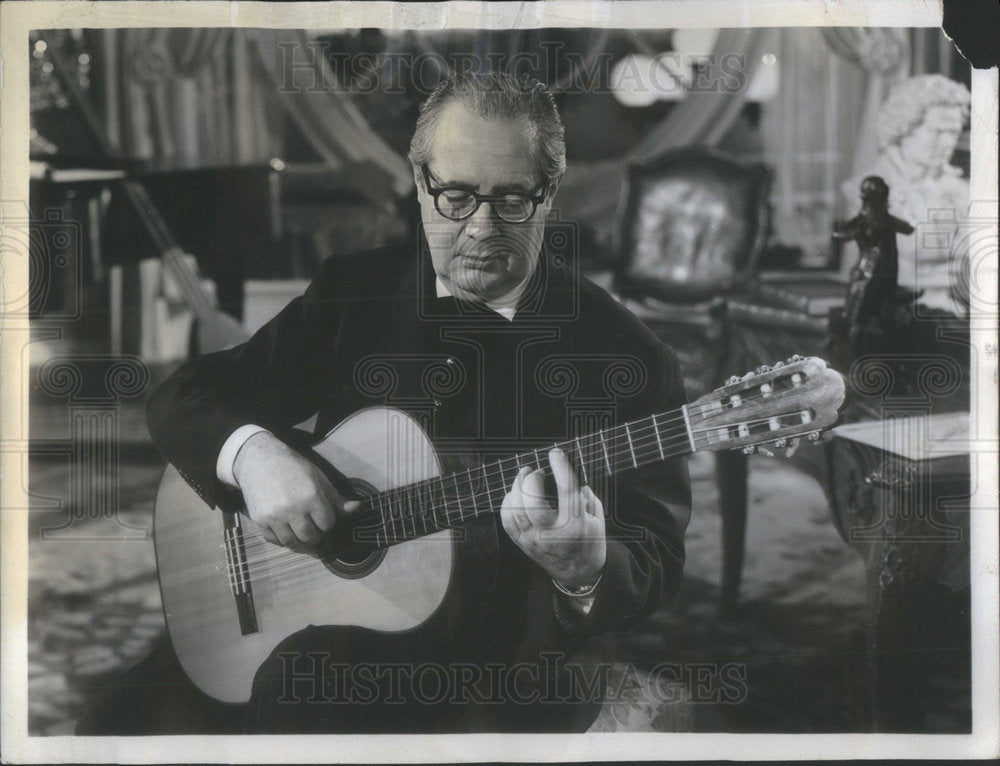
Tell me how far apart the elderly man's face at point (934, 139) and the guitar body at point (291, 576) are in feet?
3.97

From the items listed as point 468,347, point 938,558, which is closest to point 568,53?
point 468,347

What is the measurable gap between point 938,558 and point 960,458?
224 mm

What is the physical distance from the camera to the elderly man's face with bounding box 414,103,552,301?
6.91 ft

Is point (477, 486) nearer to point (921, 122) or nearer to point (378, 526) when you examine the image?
point (378, 526)

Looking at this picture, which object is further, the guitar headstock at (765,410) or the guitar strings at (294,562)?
Result: the guitar strings at (294,562)

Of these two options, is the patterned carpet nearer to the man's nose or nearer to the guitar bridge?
the guitar bridge

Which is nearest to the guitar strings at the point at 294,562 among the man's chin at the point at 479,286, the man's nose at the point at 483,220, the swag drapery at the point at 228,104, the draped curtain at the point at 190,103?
the man's chin at the point at 479,286

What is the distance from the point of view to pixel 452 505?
212 cm

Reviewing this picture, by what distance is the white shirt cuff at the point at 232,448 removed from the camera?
2156 mm

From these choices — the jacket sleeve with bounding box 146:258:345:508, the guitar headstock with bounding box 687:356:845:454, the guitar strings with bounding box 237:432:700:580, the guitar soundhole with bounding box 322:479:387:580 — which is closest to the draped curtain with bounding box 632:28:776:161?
the guitar headstock with bounding box 687:356:845:454

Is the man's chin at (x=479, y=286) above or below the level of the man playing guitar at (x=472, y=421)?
above

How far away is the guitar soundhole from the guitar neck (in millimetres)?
16

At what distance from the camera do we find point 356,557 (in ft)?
7.05

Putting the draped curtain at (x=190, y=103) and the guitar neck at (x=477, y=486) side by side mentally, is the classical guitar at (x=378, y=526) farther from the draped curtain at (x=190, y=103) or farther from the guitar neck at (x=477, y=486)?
the draped curtain at (x=190, y=103)
